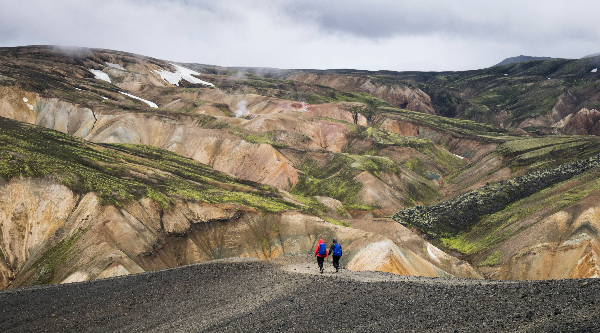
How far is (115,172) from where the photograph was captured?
1967 inches

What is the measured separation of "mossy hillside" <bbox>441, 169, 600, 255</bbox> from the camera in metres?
50.2

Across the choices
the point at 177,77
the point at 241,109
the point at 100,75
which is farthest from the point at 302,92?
the point at 100,75

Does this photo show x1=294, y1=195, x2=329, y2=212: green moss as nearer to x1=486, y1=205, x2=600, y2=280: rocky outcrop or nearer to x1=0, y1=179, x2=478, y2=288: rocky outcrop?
x1=0, y1=179, x2=478, y2=288: rocky outcrop

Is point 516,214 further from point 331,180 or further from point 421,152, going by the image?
point 421,152

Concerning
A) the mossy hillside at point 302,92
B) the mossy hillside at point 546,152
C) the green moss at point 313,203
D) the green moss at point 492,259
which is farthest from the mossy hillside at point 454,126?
the green moss at point 492,259

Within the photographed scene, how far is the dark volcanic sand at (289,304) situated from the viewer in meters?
10.9

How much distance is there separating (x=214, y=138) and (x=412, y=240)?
59229mm

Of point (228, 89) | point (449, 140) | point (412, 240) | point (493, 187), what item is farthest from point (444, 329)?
point (228, 89)

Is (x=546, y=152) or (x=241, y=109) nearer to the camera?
(x=546, y=152)

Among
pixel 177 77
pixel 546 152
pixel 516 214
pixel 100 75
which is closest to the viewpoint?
pixel 516 214

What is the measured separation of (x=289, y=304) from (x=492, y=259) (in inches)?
1584

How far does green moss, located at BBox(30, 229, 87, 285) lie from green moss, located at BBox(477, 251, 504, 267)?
4323 cm

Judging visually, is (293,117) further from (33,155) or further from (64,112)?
(33,155)

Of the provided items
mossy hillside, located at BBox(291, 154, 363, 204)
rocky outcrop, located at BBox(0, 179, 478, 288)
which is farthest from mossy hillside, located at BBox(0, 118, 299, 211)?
mossy hillside, located at BBox(291, 154, 363, 204)
